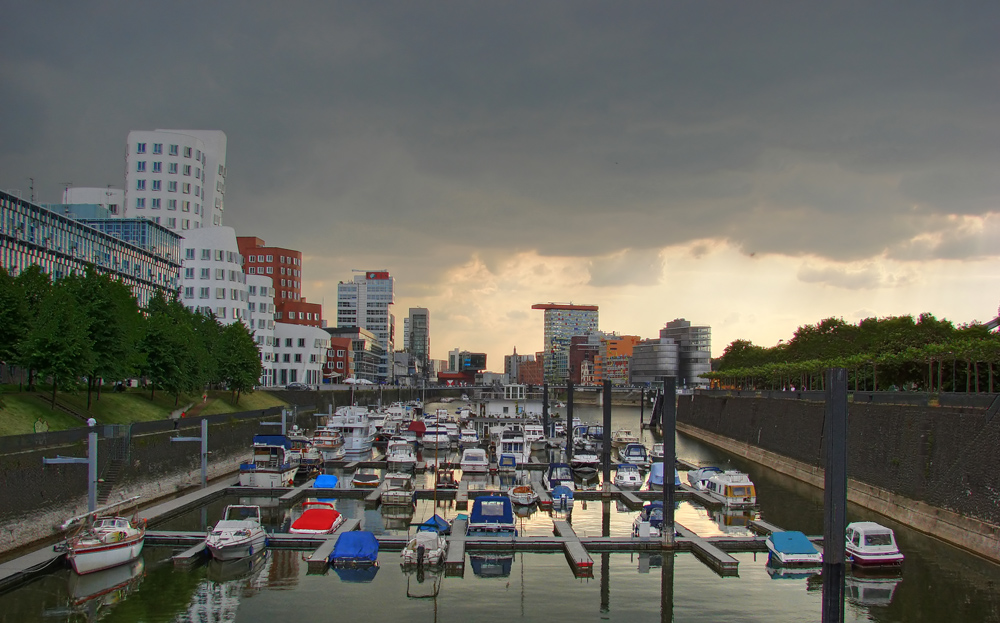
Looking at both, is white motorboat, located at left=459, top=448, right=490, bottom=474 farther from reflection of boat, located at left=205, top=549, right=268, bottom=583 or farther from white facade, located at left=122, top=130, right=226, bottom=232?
white facade, located at left=122, top=130, right=226, bottom=232

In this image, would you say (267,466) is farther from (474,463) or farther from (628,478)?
(628,478)

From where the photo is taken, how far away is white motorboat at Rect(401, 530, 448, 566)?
108ft

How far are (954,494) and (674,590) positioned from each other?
16620mm

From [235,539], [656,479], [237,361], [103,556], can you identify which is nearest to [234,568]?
[235,539]

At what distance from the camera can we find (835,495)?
22.3 meters

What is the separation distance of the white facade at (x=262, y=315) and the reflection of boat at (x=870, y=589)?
113 m

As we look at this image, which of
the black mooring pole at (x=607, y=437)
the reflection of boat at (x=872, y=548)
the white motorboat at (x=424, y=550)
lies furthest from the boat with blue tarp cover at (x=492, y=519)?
the black mooring pole at (x=607, y=437)

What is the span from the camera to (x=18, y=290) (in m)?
49.0

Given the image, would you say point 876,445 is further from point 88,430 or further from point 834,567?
point 88,430

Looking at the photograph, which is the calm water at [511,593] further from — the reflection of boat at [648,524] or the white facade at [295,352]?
the white facade at [295,352]

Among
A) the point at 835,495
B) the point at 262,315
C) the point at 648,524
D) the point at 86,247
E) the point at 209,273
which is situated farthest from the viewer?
the point at 262,315

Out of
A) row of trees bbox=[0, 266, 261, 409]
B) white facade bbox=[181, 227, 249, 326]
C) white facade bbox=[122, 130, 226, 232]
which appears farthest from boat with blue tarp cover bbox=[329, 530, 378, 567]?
white facade bbox=[122, 130, 226, 232]

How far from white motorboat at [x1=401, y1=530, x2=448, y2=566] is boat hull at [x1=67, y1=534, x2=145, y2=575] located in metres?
11.5

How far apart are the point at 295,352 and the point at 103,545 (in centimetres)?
12121
